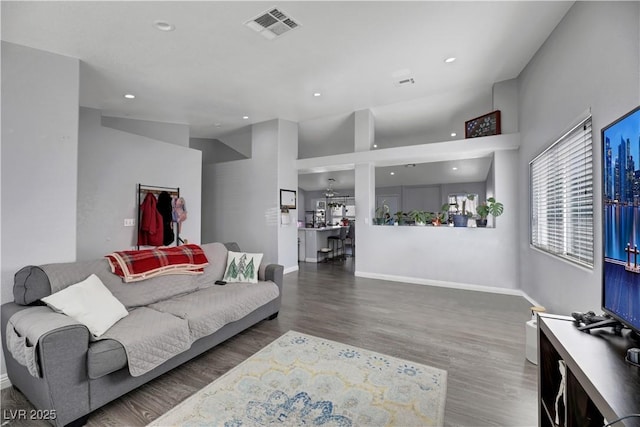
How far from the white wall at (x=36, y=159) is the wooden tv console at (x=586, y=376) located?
3.43m

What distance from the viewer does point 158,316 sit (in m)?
2.05

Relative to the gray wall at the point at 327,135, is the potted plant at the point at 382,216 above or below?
below

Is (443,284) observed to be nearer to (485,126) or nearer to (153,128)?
(485,126)

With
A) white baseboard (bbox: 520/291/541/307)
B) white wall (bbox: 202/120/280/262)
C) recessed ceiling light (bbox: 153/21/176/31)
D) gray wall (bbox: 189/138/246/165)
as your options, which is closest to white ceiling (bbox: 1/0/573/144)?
recessed ceiling light (bbox: 153/21/176/31)

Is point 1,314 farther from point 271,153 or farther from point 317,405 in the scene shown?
point 271,153

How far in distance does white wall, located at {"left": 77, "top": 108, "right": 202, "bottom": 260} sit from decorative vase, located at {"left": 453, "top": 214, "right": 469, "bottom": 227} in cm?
491

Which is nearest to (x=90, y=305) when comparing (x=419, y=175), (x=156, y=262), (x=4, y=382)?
(x=156, y=262)

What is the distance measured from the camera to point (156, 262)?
2.61m

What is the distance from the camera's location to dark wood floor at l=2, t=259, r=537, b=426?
5.55 feet

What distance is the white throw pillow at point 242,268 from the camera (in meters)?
3.06

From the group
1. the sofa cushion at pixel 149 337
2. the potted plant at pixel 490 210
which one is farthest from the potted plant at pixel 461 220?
the sofa cushion at pixel 149 337

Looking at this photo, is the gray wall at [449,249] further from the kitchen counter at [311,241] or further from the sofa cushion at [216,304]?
the sofa cushion at [216,304]

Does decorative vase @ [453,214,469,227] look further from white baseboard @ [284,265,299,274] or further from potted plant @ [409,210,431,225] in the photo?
white baseboard @ [284,265,299,274]

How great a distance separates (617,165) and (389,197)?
9818mm
